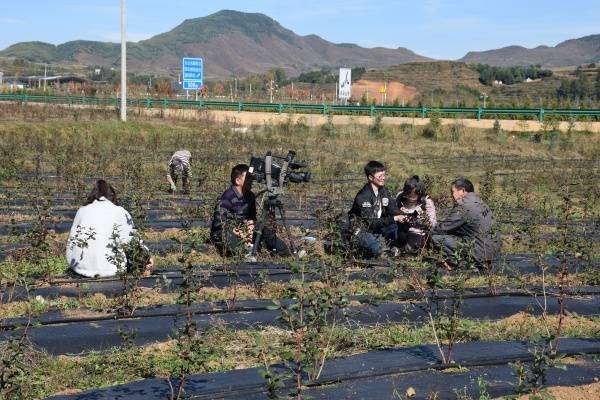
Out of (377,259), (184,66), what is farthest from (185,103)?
(377,259)

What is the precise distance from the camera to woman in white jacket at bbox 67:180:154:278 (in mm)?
7789

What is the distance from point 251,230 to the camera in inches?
338

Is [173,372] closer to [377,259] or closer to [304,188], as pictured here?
[377,259]

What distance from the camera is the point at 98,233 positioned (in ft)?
25.5

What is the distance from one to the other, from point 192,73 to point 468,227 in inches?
1622

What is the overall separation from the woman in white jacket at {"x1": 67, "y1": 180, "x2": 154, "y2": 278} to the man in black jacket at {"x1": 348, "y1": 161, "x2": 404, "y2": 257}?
7.95 ft

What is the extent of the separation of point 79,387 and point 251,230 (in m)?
3.71

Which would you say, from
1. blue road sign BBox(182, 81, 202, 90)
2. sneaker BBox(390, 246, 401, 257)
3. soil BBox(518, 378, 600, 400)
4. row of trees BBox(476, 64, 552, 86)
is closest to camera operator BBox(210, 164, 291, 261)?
sneaker BBox(390, 246, 401, 257)

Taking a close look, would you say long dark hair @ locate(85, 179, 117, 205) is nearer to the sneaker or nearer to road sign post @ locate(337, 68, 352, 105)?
the sneaker

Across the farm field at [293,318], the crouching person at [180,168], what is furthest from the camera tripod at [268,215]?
the crouching person at [180,168]

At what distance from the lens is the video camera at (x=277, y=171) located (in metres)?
8.80

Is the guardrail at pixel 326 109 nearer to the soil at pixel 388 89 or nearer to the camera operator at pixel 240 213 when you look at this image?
the camera operator at pixel 240 213

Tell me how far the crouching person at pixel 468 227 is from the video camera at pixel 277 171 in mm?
1523

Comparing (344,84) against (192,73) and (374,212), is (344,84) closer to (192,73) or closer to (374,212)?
(192,73)
